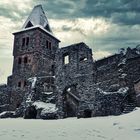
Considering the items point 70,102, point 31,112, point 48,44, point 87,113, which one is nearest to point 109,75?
point 87,113

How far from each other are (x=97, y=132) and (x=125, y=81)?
44.2 ft

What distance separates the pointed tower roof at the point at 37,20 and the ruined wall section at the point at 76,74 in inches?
577

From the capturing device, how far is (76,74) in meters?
28.3

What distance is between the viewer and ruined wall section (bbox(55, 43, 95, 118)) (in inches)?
1041

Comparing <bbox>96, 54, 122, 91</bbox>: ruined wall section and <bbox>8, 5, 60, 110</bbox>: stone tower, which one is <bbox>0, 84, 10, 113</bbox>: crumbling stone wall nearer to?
<bbox>8, 5, 60, 110</bbox>: stone tower

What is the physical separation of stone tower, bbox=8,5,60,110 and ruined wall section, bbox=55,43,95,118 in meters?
10.0

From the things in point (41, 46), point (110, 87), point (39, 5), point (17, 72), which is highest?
point (39, 5)

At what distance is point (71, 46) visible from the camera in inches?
1171

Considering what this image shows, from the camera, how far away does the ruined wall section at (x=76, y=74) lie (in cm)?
2645

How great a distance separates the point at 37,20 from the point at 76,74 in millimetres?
19003

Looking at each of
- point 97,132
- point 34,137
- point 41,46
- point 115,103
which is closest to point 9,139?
point 34,137

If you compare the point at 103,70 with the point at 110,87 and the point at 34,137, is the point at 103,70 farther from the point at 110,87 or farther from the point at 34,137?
the point at 34,137

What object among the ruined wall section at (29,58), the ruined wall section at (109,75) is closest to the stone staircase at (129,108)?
the ruined wall section at (109,75)

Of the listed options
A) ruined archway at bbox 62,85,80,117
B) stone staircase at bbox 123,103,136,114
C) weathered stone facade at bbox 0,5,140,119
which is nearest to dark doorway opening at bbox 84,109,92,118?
weathered stone facade at bbox 0,5,140,119
